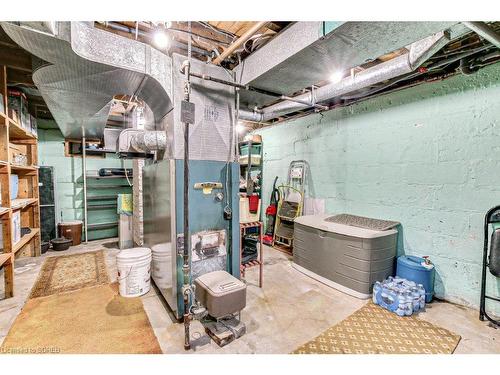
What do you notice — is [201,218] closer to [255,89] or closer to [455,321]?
[255,89]

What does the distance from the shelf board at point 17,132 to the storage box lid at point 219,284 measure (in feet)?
10.6

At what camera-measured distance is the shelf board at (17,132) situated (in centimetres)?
301

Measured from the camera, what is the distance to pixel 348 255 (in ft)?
8.96

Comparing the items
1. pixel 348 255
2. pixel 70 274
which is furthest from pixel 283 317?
pixel 70 274

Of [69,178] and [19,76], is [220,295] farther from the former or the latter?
[69,178]

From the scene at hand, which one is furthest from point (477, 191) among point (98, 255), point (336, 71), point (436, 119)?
point (98, 255)

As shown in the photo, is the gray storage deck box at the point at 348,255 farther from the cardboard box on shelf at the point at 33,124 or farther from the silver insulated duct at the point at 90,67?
the cardboard box on shelf at the point at 33,124

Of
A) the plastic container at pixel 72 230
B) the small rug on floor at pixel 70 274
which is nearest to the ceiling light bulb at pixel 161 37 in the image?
the small rug on floor at pixel 70 274

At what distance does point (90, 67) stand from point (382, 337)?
332 centimetres

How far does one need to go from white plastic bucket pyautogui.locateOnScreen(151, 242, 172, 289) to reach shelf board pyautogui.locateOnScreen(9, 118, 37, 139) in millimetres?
2496

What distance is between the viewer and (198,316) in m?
1.83

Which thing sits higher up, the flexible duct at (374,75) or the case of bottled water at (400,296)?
the flexible duct at (374,75)

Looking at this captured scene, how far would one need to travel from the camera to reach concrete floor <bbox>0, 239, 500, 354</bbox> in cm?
187

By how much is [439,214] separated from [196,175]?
2.73 m
